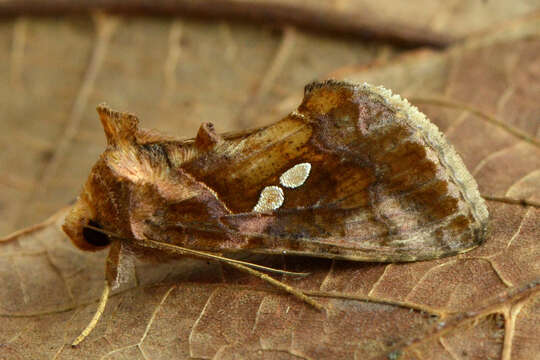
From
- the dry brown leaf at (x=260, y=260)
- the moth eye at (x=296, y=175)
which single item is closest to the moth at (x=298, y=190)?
the moth eye at (x=296, y=175)

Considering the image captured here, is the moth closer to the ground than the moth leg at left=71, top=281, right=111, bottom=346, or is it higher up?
higher up

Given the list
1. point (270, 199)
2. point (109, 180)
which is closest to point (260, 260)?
point (270, 199)

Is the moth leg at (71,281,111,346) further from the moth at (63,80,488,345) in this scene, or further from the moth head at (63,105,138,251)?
the moth head at (63,105,138,251)

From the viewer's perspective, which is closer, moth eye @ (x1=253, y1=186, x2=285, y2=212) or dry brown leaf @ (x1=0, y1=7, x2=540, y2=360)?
dry brown leaf @ (x1=0, y1=7, x2=540, y2=360)

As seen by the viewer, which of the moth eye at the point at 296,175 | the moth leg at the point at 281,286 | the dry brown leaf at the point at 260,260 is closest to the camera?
the dry brown leaf at the point at 260,260

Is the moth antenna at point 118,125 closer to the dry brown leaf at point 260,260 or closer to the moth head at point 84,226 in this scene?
the moth head at point 84,226

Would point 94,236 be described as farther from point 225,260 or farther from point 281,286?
point 281,286

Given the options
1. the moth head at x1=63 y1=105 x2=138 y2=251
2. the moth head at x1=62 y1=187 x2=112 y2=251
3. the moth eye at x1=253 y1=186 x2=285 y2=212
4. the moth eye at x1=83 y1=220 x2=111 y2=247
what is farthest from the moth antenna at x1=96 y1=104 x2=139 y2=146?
the moth eye at x1=253 y1=186 x2=285 y2=212
